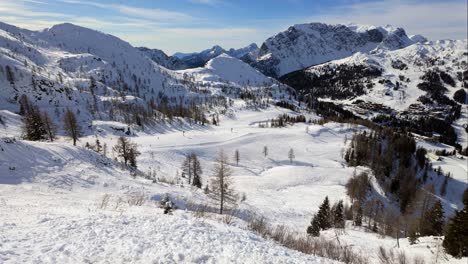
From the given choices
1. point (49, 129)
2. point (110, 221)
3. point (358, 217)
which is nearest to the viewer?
point (110, 221)

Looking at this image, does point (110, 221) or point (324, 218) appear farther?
point (324, 218)

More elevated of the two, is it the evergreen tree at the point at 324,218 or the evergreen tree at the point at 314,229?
the evergreen tree at the point at 314,229

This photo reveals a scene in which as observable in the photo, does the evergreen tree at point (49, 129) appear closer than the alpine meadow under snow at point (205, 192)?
No

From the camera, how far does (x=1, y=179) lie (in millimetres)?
26812

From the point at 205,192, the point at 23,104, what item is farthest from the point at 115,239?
the point at 23,104

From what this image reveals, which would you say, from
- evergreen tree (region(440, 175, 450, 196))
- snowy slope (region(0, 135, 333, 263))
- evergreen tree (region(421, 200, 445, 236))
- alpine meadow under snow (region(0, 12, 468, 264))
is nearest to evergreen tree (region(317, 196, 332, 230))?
alpine meadow under snow (region(0, 12, 468, 264))

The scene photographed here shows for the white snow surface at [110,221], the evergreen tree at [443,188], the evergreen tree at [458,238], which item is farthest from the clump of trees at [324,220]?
the evergreen tree at [443,188]

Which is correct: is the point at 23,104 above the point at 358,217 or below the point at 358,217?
above

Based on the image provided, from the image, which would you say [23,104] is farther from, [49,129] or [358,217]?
[358,217]

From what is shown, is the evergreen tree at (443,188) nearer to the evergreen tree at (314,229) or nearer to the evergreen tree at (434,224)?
the evergreen tree at (434,224)

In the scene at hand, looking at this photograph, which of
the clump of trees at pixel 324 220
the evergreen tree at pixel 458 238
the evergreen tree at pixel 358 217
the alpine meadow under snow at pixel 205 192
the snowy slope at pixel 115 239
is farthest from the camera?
the evergreen tree at pixel 358 217

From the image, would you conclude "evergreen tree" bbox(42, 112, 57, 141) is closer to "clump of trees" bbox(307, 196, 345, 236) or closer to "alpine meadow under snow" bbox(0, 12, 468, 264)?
"alpine meadow under snow" bbox(0, 12, 468, 264)

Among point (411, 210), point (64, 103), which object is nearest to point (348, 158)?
point (411, 210)

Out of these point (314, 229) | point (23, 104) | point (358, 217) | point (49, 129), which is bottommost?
point (358, 217)
